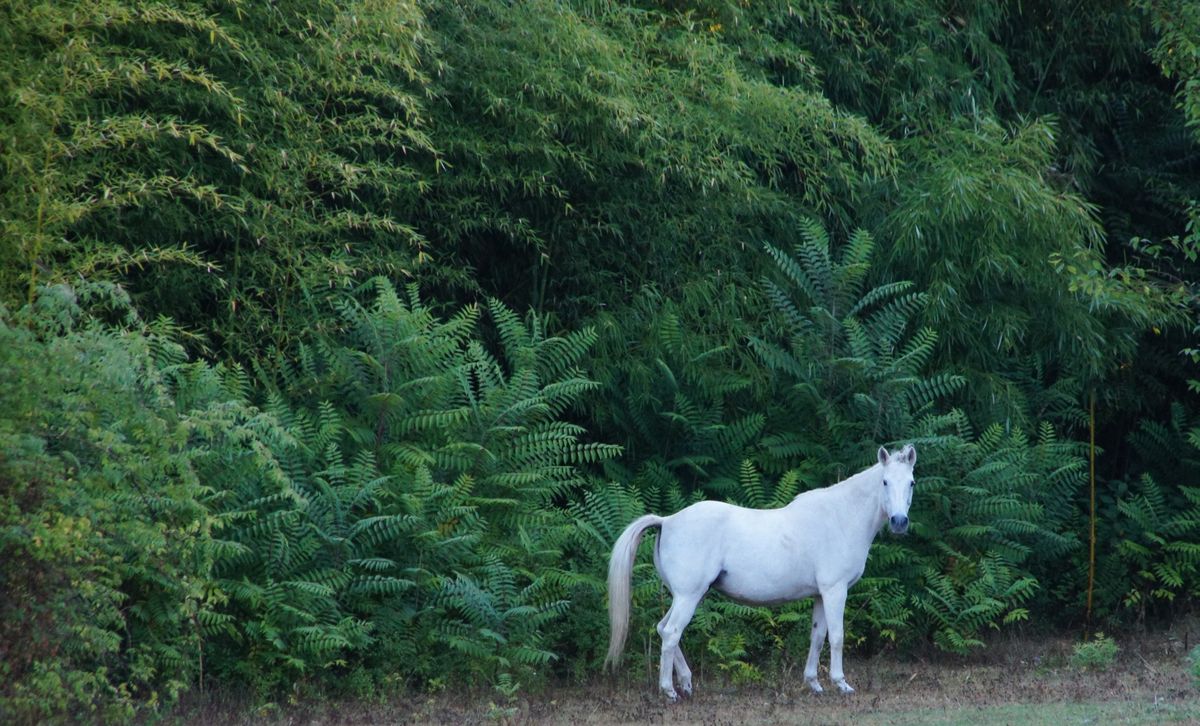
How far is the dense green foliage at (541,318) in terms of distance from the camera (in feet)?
23.1

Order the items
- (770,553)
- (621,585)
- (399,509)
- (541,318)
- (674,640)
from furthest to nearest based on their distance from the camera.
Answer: (541,318) → (399,509) → (770,553) → (621,585) → (674,640)

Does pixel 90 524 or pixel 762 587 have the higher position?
pixel 90 524

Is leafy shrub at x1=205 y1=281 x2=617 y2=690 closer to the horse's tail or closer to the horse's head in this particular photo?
the horse's tail

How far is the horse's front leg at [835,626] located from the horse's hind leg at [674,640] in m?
0.76

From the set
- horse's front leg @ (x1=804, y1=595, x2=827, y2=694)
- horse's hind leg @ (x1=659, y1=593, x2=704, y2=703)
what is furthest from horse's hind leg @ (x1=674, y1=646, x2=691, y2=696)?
horse's front leg @ (x1=804, y1=595, x2=827, y2=694)

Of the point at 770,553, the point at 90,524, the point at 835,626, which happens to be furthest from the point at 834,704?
the point at 90,524

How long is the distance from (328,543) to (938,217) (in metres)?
5.27

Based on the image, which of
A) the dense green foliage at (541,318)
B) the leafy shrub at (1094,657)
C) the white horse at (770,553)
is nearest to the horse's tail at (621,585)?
the white horse at (770,553)

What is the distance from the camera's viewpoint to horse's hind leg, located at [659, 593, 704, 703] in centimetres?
743

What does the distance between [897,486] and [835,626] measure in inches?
35.1

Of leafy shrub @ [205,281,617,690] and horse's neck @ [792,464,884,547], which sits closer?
leafy shrub @ [205,281,617,690]

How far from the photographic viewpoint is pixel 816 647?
772cm

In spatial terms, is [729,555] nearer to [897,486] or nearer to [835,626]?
[835,626]

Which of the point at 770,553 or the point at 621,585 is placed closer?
the point at 621,585
